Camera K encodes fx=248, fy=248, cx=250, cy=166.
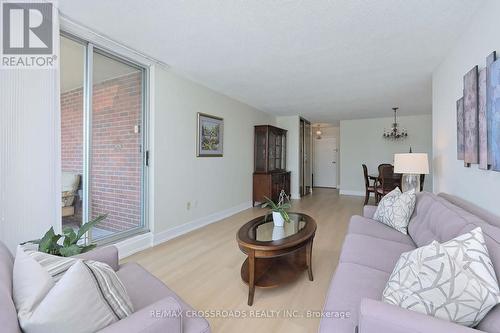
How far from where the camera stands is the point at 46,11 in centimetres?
194

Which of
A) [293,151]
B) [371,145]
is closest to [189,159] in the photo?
[293,151]

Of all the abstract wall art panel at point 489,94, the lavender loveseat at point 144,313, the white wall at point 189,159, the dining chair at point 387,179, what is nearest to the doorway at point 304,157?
the dining chair at point 387,179

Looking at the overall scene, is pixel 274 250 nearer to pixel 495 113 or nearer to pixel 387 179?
pixel 495 113

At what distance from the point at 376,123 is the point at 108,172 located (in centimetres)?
659

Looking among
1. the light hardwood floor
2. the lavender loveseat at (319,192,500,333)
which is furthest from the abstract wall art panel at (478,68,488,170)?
the light hardwood floor

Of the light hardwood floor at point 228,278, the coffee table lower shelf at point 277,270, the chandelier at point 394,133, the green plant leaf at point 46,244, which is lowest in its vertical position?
the light hardwood floor at point 228,278

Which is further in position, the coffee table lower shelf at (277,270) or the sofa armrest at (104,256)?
the coffee table lower shelf at (277,270)

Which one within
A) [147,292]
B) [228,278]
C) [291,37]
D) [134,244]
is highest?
[291,37]

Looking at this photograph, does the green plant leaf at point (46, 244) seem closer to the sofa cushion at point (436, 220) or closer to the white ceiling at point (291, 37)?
the white ceiling at point (291, 37)

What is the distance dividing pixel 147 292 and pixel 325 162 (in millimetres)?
8009

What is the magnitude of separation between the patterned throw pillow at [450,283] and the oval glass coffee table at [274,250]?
91cm

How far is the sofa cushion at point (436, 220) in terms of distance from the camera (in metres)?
1.45

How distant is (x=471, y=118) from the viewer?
6.12 feet

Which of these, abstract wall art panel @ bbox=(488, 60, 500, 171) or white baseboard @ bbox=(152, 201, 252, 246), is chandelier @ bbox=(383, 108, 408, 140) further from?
abstract wall art panel @ bbox=(488, 60, 500, 171)
